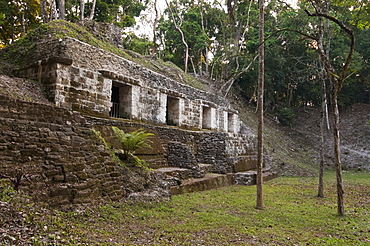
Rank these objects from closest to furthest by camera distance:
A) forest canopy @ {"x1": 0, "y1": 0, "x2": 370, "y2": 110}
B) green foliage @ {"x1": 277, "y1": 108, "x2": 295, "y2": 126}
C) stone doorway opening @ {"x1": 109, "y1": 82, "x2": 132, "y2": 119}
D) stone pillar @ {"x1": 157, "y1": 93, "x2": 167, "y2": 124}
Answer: stone doorway opening @ {"x1": 109, "y1": 82, "x2": 132, "y2": 119}, stone pillar @ {"x1": 157, "y1": 93, "x2": 167, "y2": 124}, forest canopy @ {"x1": 0, "y1": 0, "x2": 370, "y2": 110}, green foliage @ {"x1": 277, "y1": 108, "x2": 295, "y2": 126}

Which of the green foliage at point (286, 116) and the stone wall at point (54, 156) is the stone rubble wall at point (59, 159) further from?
the green foliage at point (286, 116)

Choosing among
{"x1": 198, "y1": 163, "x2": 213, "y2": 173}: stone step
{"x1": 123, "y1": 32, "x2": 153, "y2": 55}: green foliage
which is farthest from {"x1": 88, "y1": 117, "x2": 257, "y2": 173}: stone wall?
{"x1": 123, "y1": 32, "x2": 153, "y2": 55}: green foliage

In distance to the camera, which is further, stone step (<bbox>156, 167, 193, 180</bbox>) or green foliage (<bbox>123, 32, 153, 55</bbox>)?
green foliage (<bbox>123, 32, 153, 55</bbox>)

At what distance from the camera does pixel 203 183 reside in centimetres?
906

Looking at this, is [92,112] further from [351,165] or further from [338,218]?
[351,165]

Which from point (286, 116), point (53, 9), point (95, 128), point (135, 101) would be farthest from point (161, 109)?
point (286, 116)

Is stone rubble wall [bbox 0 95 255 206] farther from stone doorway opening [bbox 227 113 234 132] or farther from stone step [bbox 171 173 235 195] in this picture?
stone doorway opening [bbox 227 113 234 132]

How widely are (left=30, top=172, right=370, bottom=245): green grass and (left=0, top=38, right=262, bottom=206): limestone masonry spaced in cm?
66

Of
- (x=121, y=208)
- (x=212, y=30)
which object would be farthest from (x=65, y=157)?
(x=212, y=30)

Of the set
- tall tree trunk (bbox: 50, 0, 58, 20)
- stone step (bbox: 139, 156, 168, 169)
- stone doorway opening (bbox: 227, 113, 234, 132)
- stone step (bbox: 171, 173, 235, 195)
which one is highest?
tall tree trunk (bbox: 50, 0, 58, 20)

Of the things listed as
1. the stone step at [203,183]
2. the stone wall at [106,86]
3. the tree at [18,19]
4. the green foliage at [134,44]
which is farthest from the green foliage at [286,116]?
the tree at [18,19]

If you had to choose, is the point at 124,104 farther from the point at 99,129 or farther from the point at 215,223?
the point at 215,223

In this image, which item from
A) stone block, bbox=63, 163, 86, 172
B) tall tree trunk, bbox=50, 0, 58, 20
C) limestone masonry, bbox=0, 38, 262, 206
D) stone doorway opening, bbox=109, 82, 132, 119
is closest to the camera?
limestone masonry, bbox=0, 38, 262, 206

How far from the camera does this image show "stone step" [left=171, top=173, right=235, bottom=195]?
8008mm
